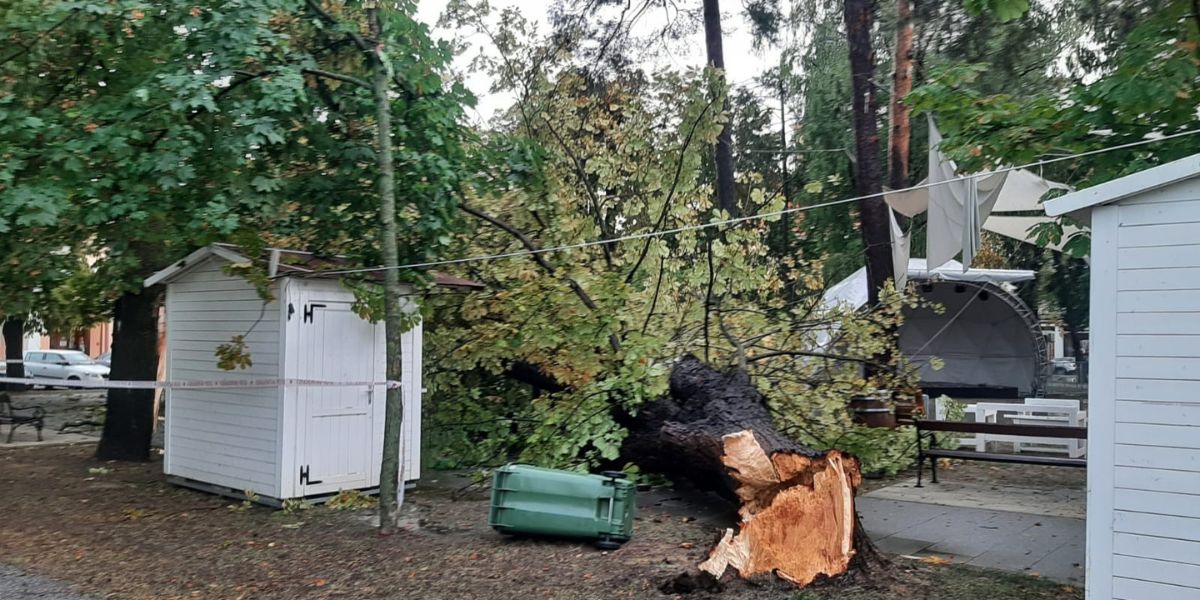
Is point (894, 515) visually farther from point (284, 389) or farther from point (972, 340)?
point (972, 340)

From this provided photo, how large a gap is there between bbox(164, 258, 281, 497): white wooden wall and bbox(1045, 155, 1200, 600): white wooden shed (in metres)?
7.38

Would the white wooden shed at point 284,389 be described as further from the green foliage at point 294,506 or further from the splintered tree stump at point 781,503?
the splintered tree stump at point 781,503

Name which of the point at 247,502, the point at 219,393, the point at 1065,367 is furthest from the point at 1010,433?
the point at 1065,367

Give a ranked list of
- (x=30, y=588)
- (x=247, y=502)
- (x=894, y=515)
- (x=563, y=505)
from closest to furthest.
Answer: (x=30, y=588)
(x=563, y=505)
(x=894, y=515)
(x=247, y=502)

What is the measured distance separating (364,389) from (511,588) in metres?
4.29

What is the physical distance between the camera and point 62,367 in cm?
3170

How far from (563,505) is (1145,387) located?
4.22 metres

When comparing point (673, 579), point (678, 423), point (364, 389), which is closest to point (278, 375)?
point (364, 389)

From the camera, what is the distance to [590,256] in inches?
426

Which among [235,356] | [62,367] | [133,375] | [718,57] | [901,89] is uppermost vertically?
[718,57]

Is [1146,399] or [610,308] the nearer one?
[1146,399]

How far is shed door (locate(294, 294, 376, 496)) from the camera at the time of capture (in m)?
9.59

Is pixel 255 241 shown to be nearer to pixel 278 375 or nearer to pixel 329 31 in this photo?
pixel 278 375

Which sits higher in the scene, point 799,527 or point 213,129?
point 213,129
